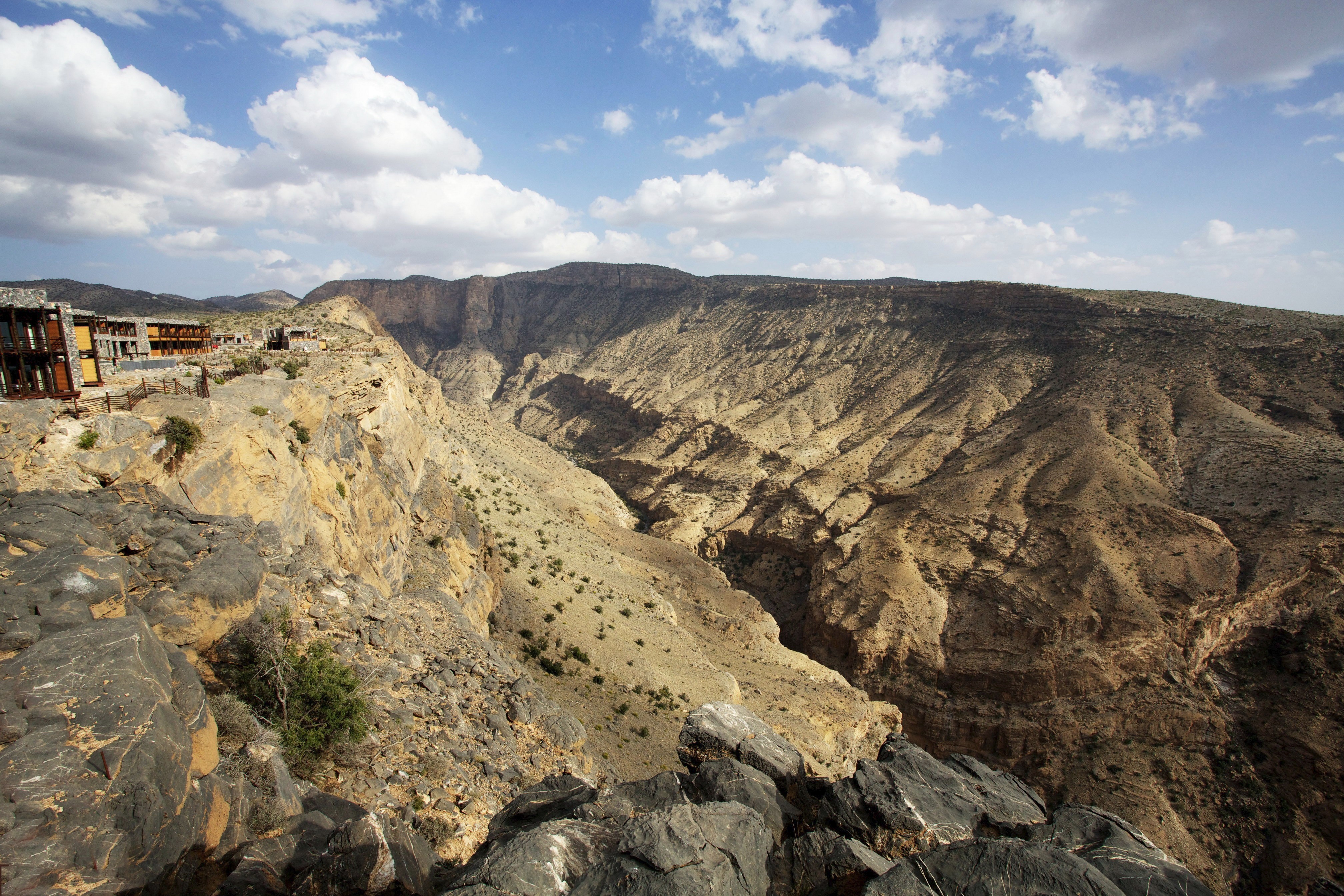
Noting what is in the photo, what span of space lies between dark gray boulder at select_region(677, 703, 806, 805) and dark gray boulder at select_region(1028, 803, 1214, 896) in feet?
10.2

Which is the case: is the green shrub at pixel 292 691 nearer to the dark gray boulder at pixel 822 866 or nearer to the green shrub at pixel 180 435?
the green shrub at pixel 180 435

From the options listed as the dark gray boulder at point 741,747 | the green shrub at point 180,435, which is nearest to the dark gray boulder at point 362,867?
the dark gray boulder at point 741,747

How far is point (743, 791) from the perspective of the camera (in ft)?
26.0

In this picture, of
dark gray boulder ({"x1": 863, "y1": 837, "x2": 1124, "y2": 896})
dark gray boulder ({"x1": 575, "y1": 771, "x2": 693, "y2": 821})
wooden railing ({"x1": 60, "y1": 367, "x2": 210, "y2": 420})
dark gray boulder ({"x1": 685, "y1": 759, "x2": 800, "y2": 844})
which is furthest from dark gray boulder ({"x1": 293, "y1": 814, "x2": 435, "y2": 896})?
wooden railing ({"x1": 60, "y1": 367, "x2": 210, "y2": 420})

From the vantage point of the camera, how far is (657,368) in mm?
100188

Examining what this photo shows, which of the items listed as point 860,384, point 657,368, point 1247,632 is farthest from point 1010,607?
point 657,368

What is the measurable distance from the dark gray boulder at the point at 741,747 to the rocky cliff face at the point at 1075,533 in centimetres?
2781

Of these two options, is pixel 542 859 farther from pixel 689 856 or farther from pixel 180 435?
pixel 180 435

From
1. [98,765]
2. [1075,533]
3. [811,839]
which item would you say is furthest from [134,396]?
[1075,533]

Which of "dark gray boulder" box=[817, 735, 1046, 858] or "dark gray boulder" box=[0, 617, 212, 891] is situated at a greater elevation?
"dark gray boulder" box=[0, 617, 212, 891]

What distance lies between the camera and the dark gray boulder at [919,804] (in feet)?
24.0

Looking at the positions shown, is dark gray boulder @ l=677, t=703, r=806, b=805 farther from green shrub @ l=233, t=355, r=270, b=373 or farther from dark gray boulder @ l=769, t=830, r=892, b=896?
green shrub @ l=233, t=355, r=270, b=373

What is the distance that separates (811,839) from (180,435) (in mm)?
13871

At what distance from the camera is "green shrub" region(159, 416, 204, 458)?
39.5 ft
